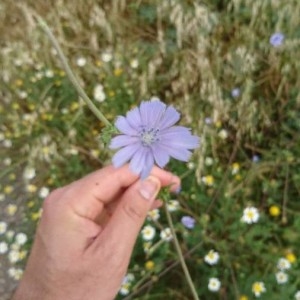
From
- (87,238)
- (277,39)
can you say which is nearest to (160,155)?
(87,238)

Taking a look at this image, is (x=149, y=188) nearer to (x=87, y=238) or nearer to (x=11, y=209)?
(x=87, y=238)

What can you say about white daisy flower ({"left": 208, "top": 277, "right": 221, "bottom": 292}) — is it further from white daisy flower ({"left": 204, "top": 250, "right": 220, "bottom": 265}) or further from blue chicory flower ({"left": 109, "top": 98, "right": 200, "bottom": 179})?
blue chicory flower ({"left": 109, "top": 98, "right": 200, "bottom": 179})

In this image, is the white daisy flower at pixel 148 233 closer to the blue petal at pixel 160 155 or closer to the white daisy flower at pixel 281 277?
the white daisy flower at pixel 281 277

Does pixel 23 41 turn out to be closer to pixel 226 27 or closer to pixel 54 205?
pixel 226 27

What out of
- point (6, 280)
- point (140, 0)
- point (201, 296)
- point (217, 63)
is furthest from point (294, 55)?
A: point (6, 280)

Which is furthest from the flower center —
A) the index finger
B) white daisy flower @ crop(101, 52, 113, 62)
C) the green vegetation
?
white daisy flower @ crop(101, 52, 113, 62)

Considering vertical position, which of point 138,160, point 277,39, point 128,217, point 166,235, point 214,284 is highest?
point 277,39
